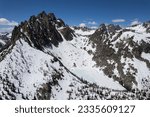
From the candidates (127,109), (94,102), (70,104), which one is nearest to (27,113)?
(70,104)

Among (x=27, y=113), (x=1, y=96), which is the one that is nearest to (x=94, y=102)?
(x=27, y=113)

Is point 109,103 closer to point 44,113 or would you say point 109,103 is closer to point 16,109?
point 44,113

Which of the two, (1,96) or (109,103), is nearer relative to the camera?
(109,103)

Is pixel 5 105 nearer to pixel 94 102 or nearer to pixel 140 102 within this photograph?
pixel 94 102

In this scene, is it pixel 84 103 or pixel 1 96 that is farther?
pixel 1 96

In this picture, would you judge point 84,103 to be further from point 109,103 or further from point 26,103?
point 26,103

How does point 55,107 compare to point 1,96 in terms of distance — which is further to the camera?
A: point 1,96

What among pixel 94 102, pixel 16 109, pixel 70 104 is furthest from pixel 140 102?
pixel 16 109
